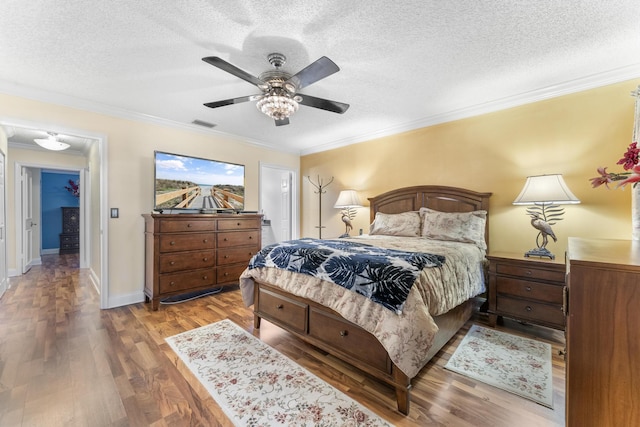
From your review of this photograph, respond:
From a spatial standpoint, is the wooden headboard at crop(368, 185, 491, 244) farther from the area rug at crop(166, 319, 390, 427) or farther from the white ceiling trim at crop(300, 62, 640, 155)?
the area rug at crop(166, 319, 390, 427)

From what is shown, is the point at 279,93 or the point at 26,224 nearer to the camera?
the point at 279,93

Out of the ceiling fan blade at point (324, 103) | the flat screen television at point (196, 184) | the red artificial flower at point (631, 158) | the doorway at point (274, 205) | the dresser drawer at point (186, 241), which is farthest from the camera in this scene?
the doorway at point (274, 205)

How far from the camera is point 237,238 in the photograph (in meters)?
3.89

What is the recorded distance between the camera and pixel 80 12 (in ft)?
5.65

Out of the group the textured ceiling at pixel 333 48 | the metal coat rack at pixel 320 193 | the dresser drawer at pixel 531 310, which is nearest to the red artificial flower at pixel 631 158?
the textured ceiling at pixel 333 48

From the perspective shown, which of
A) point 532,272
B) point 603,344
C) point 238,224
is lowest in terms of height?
point 532,272

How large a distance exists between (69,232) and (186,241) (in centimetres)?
633

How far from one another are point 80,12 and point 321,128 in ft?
9.57

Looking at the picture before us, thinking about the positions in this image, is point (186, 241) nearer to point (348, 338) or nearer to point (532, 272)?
point (348, 338)

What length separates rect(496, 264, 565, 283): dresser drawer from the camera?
2.35 m

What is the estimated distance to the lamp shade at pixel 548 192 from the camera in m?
2.44

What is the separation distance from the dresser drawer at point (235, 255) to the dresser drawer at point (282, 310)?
135 cm

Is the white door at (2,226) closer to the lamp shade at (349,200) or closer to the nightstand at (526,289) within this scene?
the lamp shade at (349,200)

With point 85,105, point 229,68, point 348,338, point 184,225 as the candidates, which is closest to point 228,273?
point 184,225
